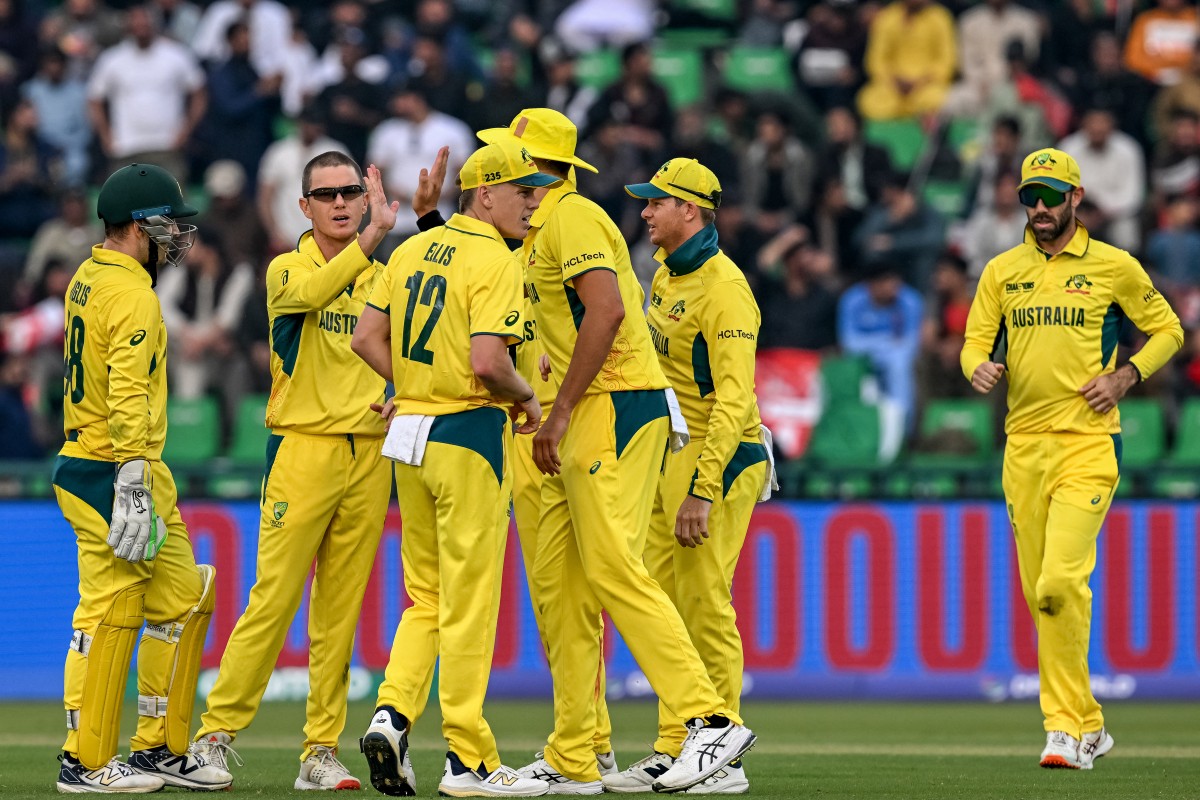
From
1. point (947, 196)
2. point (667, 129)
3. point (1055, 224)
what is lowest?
point (1055, 224)

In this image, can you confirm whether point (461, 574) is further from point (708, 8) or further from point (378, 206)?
point (708, 8)

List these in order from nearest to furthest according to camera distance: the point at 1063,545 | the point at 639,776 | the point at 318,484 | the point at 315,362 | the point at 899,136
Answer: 1. the point at 639,776
2. the point at 318,484
3. the point at 315,362
4. the point at 1063,545
5. the point at 899,136

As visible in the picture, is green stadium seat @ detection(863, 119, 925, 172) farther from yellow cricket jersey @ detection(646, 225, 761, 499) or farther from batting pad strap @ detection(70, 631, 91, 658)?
batting pad strap @ detection(70, 631, 91, 658)

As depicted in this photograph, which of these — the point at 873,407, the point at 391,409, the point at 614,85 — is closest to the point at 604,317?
the point at 391,409

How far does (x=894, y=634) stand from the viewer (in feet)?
44.5

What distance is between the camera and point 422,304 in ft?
25.5

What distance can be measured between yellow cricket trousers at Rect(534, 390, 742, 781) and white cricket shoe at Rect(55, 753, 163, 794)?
1732 millimetres

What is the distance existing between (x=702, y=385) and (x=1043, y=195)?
7.18 feet

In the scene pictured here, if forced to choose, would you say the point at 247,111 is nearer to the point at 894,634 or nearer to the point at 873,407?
the point at 873,407

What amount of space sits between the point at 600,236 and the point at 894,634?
6358 millimetres

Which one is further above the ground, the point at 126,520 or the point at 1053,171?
the point at 1053,171

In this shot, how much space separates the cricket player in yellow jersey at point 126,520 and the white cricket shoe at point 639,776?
167 centimetres

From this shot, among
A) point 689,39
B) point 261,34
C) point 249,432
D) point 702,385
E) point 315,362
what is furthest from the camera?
point 689,39

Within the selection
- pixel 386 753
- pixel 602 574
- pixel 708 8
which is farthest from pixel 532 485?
pixel 708 8
